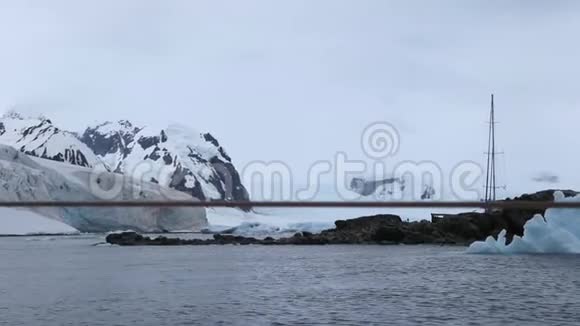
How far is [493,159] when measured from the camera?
39.7 metres

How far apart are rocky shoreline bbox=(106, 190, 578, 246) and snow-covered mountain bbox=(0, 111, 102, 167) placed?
56.8 meters

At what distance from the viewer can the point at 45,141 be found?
145000 mm

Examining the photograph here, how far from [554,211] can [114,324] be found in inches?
1110

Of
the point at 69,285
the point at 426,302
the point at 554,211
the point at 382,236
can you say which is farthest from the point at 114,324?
the point at 382,236

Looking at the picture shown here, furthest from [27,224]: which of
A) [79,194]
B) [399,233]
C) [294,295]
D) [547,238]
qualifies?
[294,295]

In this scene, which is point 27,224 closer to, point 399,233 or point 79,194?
point 79,194

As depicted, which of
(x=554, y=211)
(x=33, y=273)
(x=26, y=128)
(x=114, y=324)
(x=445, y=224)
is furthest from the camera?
(x=26, y=128)

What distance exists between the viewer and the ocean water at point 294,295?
54.8 ft

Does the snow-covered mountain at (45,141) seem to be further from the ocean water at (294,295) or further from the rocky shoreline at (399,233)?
the ocean water at (294,295)

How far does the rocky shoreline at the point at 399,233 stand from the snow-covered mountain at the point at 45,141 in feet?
186

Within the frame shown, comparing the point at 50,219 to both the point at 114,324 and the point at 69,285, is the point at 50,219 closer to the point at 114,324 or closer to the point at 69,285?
the point at 69,285

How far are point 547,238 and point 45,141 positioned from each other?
11995 cm

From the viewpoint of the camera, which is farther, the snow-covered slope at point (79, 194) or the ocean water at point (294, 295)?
the snow-covered slope at point (79, 194)

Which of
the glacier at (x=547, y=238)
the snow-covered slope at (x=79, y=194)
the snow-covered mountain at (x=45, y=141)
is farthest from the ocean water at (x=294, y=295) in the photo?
the snow-covered mountain at (x=45, y=141)
